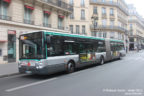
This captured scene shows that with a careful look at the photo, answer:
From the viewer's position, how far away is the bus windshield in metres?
7.82

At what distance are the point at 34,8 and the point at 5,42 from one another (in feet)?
20.3

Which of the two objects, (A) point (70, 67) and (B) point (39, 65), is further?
(A) point (70, 67)

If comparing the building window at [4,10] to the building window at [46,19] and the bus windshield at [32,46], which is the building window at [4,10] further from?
the bus windshield at [32,46]

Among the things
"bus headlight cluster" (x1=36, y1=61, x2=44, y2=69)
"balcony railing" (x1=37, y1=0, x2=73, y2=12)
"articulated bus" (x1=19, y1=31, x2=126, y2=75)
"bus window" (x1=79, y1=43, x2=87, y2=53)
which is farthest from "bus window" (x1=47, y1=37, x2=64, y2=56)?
"balcony railing" (x1=37, y1=0, x2=73, y2=12)

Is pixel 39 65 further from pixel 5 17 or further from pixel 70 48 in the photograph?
pixel 5 17

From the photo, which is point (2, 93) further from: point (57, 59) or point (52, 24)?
point (52, 24)

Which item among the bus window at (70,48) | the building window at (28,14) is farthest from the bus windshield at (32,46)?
the building window at (28,14)

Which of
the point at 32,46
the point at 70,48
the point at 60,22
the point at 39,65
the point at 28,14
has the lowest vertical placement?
the point at 39,65

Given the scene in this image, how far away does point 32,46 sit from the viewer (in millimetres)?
8078

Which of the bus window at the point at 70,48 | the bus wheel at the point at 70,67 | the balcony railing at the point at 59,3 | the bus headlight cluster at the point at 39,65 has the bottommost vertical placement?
the bus wheel at the point at 70,67

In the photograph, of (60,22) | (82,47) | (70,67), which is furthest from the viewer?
(60,22)

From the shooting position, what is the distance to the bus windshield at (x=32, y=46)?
308 inches

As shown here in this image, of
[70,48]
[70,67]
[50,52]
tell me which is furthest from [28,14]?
[50,52]

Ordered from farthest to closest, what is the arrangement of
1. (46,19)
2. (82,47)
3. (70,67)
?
1. (46,19)
2. (82,47)
3. (70,67)
